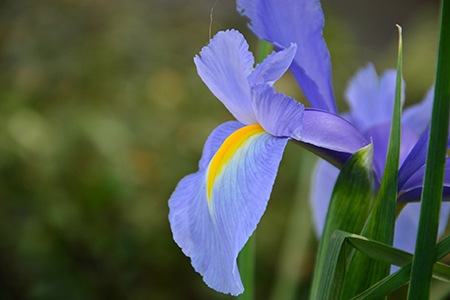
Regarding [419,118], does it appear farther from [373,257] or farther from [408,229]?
[373,257]

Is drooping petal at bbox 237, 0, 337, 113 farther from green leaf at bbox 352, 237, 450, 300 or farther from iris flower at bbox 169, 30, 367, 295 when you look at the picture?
green leaf at bbox 352, 237, 450, 300

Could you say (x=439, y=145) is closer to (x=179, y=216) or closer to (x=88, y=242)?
(x=179, y=216)

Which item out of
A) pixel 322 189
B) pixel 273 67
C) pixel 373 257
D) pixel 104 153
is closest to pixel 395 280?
pixel 373 257

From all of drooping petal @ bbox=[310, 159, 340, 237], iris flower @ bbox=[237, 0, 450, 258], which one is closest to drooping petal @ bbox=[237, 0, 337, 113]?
iris flower @ bbox=[237, 0, 450, 258]

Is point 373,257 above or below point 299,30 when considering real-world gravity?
below

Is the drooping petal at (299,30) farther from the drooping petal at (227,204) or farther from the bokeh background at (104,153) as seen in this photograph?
the bokeh background at (104,153)

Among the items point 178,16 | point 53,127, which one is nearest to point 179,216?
point 53,127

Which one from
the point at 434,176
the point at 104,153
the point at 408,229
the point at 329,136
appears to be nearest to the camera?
the point at 434,176
